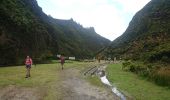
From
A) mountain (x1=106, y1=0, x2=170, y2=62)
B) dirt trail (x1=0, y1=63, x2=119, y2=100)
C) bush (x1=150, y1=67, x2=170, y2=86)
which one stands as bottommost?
dirt trail (x1=0, y1=63, x2=119, y2=100)

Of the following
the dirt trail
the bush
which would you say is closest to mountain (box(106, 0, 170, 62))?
the bush

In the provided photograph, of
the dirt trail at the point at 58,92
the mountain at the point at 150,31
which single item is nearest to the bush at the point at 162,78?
the dirt trail at the point at 58,92

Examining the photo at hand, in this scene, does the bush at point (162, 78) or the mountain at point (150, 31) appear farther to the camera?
the mountain at point (150, 31)

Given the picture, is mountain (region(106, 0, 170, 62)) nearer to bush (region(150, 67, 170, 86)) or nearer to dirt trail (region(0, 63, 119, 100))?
bush (region(150, 67, 170, 86))

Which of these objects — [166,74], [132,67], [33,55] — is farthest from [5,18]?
[166,74]

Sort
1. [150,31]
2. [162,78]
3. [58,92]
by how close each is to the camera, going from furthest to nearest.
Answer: [150,31], [162,78], [58,92]

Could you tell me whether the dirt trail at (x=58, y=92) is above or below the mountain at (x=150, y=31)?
below

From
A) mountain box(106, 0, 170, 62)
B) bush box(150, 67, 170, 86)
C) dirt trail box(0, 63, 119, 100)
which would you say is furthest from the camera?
mountain box(106, 0, 170, 62)

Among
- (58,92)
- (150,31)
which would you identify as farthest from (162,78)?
(150,31)

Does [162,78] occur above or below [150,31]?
below

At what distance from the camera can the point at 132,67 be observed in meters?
44.1

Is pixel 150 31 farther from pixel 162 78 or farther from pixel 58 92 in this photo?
pixel 58 92

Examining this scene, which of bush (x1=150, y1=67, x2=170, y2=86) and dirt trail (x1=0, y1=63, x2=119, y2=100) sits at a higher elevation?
bush (x1=150, y1=67, x2=170, y2=86)

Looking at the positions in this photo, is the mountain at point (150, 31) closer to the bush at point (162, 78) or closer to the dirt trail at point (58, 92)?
the bush at point (162, 78)
